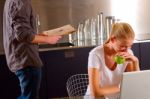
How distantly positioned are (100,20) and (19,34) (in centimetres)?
167

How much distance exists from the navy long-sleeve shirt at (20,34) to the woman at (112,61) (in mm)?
542

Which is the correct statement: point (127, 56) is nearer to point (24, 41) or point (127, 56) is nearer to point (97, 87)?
point (97, 87)

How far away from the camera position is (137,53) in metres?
3.73

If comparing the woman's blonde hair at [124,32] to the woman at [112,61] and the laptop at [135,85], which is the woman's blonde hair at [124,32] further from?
the laptop at [135,85]

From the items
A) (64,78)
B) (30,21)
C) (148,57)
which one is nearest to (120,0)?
(148,57)

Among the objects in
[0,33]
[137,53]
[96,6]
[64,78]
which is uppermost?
[96,6]

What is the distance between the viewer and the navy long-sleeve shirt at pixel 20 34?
2537mm

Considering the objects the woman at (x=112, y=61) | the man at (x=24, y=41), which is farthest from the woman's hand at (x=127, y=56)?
the man at (x=24, y=41)

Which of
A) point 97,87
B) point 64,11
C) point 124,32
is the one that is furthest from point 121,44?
point 64,11

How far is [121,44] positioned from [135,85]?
30.0 inches

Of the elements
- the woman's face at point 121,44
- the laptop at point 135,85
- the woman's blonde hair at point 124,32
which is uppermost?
the woman's blonde hair at point 124,32

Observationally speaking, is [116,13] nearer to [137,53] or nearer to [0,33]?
[137,53]

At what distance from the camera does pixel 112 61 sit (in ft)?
7.78

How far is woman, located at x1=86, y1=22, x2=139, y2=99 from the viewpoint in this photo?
2.25m
